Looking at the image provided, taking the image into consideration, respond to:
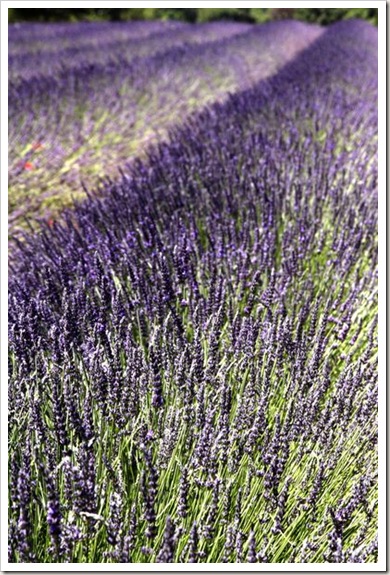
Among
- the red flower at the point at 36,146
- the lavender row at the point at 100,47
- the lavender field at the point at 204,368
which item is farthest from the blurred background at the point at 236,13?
the lavender field at the point at 204,368

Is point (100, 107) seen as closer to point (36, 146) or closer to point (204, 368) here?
point (36, 146)

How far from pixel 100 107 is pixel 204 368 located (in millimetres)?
3978

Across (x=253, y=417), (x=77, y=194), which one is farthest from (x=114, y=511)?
(x=77, y=194)

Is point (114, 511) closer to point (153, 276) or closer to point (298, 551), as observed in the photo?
point (298, 551)

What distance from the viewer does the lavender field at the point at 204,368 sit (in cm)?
107

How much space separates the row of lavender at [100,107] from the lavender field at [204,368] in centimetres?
117

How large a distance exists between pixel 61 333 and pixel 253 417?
482 millimetres

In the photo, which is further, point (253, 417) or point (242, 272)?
point (242, 272)

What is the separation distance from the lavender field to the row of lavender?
117 cm

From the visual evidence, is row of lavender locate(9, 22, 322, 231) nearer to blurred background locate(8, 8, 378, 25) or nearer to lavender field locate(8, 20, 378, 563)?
blurred background locate(8, 8, 378, 25)

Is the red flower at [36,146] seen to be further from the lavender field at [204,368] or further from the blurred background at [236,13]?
the lavender field at [204,368]

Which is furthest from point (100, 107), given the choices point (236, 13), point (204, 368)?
point (204, 368)

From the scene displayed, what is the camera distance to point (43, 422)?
3.73ft

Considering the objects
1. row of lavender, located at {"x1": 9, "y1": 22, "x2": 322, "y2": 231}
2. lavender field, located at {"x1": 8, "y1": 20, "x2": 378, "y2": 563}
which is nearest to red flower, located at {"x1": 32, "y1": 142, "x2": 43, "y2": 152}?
row of lavender, located at {"x1": 9, "y1": 22, "x2": 322, "y2": 231}
